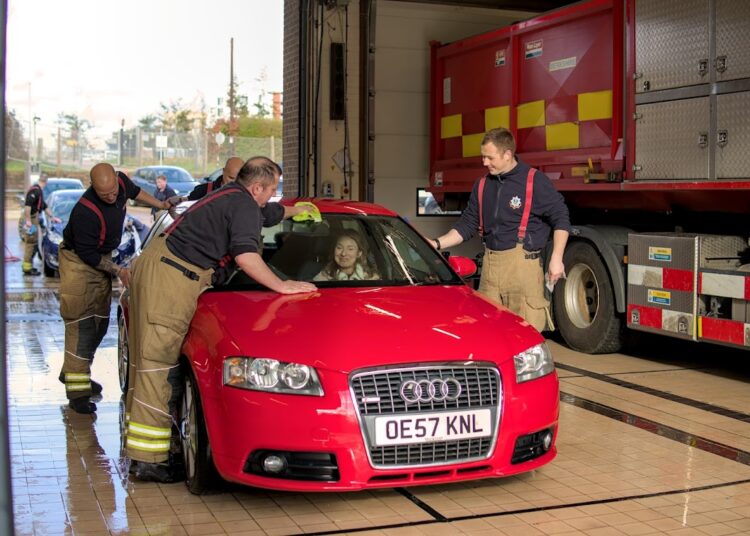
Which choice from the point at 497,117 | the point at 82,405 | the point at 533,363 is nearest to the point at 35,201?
the point at 497,117

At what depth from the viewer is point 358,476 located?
15.8ft

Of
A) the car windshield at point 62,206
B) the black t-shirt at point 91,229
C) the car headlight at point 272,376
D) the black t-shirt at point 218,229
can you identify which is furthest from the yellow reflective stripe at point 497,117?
the car windshield at point 62,206

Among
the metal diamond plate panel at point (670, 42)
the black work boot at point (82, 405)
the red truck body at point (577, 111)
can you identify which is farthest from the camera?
the red truck body at point (577, 111)

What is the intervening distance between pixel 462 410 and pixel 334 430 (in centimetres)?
60

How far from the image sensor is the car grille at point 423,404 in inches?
190

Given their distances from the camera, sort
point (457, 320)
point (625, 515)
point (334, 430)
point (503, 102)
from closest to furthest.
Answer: point (334, 430), point (625, 515), point (457, 320), point (503, 102)

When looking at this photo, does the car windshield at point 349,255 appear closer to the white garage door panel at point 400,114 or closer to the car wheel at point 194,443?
the car wheel at point 194,443

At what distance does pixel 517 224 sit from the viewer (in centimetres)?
721

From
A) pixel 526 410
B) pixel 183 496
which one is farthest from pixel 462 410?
pixel 183 496

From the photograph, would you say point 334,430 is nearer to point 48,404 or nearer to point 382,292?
point 382,292

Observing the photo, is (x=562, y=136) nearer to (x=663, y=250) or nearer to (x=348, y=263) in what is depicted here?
(x=663, y=250)

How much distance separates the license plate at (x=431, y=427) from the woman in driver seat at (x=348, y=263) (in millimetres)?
1439

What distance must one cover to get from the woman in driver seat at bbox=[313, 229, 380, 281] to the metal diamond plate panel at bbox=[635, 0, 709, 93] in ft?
12.1

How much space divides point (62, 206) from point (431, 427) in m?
17.3
